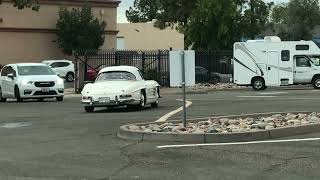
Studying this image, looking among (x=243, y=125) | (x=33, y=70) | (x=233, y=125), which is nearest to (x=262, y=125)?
(x=243, y=125)

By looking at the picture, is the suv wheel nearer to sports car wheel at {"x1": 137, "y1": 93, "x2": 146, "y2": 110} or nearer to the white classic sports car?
the white classic sports car

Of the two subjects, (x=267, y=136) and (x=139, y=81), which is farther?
(x=139, y=81)

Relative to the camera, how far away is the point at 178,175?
9367 millimetres

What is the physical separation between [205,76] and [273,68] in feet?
21.2

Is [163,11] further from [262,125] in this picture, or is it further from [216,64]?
[262,125]

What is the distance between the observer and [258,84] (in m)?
37.0

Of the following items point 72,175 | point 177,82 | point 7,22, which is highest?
point 7,22

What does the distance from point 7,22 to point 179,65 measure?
3972 cm

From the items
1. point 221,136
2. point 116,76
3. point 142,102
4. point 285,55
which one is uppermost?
point 285,55

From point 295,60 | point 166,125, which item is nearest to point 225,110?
point 166,125

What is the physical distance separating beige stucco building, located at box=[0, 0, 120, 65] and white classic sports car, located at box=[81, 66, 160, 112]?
104ft

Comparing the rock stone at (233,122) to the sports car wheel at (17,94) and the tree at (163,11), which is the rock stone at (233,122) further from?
the tree at (163,11)

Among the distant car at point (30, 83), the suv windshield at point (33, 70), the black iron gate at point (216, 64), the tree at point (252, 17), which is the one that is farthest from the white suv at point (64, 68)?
the suv windshield at point (33, 70)

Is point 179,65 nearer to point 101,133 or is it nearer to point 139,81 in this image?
point 101,133
